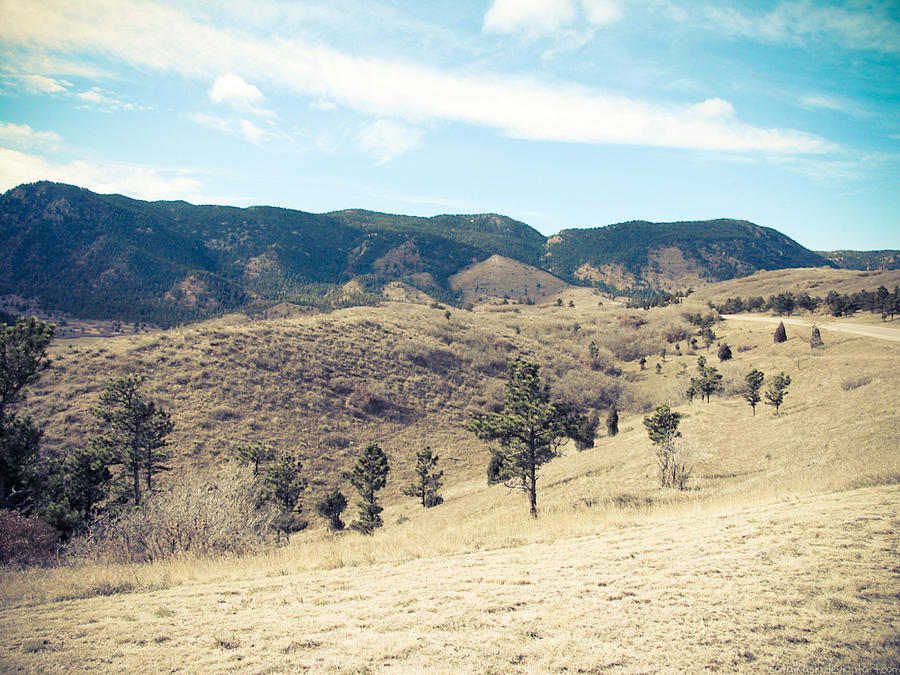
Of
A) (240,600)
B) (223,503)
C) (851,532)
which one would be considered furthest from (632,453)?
(240,600)

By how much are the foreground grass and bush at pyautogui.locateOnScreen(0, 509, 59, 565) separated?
5104 mm

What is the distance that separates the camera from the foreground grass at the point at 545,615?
4645 millimetres

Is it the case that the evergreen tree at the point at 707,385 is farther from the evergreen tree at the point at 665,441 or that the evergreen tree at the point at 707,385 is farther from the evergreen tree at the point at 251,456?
the evergreen tree at the point at 251,456

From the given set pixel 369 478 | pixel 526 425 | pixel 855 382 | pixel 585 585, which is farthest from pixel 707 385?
pixel 585 585

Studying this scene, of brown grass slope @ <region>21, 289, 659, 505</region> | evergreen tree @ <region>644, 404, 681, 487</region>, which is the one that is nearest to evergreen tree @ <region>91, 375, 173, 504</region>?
brown grass slope @ <region>21, 289, 659, 505</region>

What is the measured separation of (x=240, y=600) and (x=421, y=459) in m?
25.4

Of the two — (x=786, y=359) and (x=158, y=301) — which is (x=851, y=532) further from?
(x=158, y=301)

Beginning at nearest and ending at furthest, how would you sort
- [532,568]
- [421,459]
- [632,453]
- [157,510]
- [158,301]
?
[532,568], [157,510], [632,453], [421,459], [158,301]

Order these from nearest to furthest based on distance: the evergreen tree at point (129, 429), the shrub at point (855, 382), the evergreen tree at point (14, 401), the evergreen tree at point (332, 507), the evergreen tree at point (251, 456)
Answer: the evergreen tree at point (14, 401) → the evergreen tree at point (129, 429) → the shrub at point (855, 382) → the evergreen tree at point (332, 507) → the evergreen tree at point (251, 456)

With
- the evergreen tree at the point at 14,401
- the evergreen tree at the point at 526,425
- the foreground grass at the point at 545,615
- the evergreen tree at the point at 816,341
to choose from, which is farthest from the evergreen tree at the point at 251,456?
the evergreen tree at the point at 816,341

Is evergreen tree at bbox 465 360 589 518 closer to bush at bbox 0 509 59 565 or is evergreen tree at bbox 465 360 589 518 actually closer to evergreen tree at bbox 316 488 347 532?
bush at bbox 0 509 59 565

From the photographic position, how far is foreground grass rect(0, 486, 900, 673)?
4.64 metres

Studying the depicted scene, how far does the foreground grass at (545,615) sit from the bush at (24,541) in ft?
16.7

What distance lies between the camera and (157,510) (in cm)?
1288
